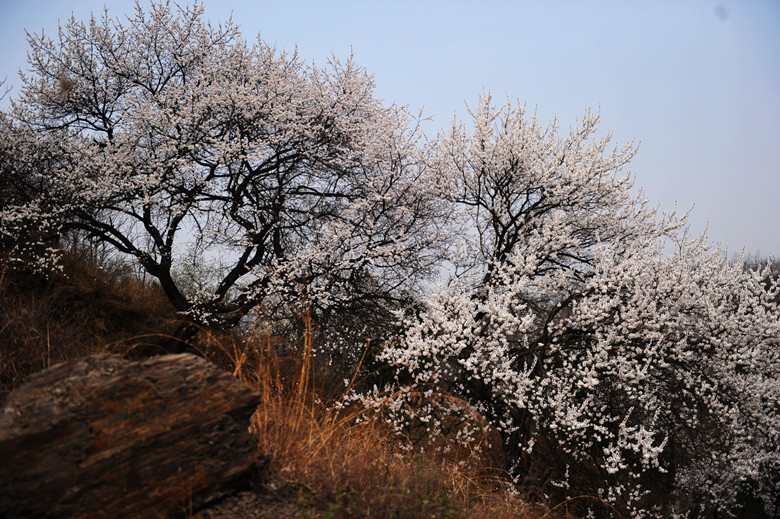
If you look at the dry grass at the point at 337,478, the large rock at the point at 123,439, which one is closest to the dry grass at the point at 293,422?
the dry grass at the point at 337,478

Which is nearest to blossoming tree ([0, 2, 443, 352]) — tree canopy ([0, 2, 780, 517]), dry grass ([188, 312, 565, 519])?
tree canopy ([0, 2, 780, 517])

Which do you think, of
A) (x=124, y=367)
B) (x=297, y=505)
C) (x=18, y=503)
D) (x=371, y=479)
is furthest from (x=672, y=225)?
(x=18, y=503)

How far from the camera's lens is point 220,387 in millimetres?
3623

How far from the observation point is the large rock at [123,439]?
3.01 m

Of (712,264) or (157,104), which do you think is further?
(157,104)

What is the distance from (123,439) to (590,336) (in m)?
5.69

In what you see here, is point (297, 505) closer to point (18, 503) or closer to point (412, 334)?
point (18, 503)

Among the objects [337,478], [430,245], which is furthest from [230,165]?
[337,478]

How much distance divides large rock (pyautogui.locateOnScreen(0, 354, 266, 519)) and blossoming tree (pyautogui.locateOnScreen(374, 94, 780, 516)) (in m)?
3.15

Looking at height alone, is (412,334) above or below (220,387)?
above

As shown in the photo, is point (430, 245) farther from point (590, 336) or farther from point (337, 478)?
point (337, 478)

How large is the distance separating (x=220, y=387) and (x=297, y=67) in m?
9.14

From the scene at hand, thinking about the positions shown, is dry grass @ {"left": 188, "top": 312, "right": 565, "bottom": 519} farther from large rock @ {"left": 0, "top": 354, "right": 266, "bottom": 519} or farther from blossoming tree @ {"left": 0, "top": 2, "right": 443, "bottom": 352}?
blossoming tree @ {"left": 0, "top": 2, "right": 443, "bottom": 352}

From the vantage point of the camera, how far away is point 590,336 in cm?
722
